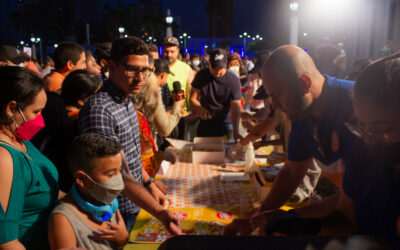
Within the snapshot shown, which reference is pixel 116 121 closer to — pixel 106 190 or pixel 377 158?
pixel 106 190

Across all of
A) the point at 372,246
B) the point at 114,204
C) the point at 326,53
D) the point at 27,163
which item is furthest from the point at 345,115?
the point at 326,53

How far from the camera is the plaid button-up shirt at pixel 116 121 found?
5.95 feet

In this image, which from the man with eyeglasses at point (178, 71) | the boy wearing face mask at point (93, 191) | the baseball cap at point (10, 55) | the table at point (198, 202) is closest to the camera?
the boy wearing face mask at point (93, 191)

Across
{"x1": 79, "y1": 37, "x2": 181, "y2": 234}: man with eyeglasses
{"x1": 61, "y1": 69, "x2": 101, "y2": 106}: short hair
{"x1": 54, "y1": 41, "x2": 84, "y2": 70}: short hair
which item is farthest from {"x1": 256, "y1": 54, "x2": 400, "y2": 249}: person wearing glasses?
{"x1": 54, "y1": 41, "x2": 84, "y2": 70}: short hair

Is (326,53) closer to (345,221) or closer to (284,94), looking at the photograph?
(284,94)

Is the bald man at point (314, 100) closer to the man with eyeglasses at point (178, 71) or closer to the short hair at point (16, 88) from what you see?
the short hair at point (16, 88)

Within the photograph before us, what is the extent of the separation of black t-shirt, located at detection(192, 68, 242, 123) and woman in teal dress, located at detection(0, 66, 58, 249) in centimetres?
301

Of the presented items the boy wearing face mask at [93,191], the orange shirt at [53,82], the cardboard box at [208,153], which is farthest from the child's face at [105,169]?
the orange shirt at [53,82]

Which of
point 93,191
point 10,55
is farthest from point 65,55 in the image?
point 93,191

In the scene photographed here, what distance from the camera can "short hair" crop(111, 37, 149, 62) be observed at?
2000mm

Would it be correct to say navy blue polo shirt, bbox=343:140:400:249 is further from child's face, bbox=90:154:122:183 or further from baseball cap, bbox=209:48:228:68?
baseball cap, bbox=209:48:228:68

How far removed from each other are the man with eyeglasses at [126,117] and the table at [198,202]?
0.51 feet

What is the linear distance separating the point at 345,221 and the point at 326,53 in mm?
3812

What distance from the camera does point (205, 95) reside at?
14.6 ft
